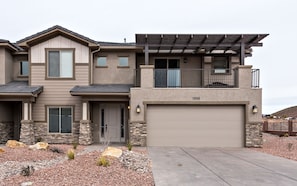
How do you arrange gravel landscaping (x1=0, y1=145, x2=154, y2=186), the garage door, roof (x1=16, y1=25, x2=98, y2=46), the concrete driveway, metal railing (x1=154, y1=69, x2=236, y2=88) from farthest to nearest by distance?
metal railing (x1=154, y1=69, x2=236, y2=88) → roof (x1=16, y1=25, x2=98, y2=46) → the garage door → the concrete driveway → gravel landscaping (x1=0, y1=145, x2=154, y2=186)

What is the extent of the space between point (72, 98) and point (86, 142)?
2.65 metres

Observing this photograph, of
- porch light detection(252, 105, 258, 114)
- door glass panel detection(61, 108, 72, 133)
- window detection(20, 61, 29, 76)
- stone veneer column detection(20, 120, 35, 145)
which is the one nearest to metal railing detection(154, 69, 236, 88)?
porch light detection(252, 105, 258, 114)

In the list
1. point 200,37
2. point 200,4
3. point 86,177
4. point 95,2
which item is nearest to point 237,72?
point 200,37

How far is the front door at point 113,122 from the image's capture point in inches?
639

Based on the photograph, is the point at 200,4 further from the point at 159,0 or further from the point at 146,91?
the point at 146,91

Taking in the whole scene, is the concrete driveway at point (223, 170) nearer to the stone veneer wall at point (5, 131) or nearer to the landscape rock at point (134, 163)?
the landscape rock at point (134, 163)

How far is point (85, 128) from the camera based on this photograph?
14.9m

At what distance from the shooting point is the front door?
16.2 metres

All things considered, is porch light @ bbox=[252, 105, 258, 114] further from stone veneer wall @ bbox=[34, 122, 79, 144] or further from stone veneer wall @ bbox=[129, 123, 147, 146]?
stone veneer wall @ bbox=[34, 122, 79, 144]

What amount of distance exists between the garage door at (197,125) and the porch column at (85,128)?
3247 millimetres

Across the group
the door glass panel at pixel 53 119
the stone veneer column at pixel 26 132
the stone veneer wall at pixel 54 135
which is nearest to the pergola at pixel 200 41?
the stone veneer wall at pixel 54 135

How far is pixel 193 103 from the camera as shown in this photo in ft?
46.9

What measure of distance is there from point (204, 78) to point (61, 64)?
8446 mm

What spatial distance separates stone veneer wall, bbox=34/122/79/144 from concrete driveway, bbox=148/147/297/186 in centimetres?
637
